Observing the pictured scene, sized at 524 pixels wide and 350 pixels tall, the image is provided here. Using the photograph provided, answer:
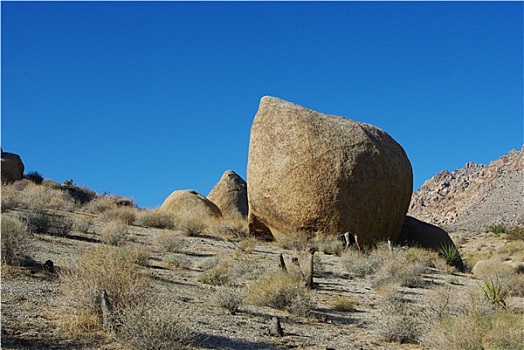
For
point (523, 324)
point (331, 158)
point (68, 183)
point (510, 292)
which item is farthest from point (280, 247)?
point (68, 183)

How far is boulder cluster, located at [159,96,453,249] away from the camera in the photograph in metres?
15.8

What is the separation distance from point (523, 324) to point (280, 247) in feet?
32.5

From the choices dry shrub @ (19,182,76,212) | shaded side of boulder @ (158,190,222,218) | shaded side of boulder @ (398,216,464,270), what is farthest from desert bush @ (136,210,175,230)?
shaded side of boulder @ (398,216,464,270)

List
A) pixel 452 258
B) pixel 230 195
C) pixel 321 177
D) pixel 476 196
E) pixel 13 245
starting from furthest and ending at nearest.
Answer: pixel 476 196 < pixel 230 195 < pixel 452 258 < pixel 321 177 < pixel 13 245

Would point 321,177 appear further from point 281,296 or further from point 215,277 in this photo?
point 281,296

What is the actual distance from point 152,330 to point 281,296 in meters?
3.74

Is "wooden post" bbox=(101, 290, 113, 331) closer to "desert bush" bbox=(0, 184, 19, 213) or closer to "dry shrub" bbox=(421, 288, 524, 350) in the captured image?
"dry shrub" bbox=(421, 288, 524, 350)

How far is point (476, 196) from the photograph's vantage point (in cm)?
6031

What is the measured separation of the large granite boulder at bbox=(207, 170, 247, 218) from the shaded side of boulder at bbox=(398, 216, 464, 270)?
975 centimetres

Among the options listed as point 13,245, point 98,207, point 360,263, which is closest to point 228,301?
point 13,245

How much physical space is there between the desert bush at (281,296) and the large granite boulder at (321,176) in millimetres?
6255

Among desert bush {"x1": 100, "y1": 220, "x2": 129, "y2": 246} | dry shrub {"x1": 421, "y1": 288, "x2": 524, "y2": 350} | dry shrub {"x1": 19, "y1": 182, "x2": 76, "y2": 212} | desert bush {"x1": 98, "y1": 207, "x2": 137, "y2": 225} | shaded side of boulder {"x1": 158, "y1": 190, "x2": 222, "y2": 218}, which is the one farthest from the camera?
shaded side of boulder {"x1": 158, "y1": 190, "x2": 222, "y2": 218}

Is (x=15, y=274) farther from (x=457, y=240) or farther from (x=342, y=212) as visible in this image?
(x=457, y=240)

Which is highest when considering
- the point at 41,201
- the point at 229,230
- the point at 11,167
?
the point at 11,167
